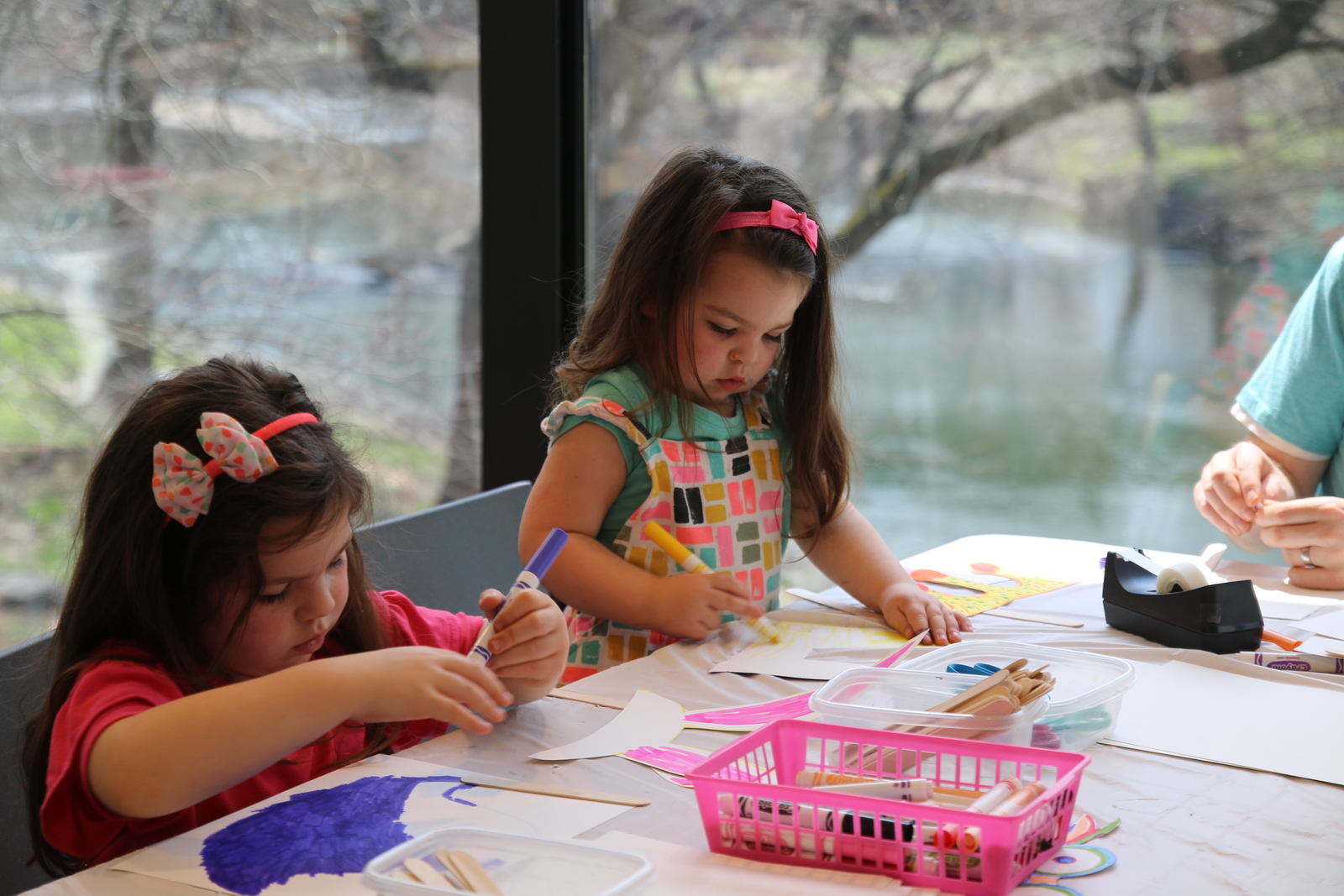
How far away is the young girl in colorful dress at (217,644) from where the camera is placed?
768 mm

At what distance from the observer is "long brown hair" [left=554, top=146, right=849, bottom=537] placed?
4.45 feet

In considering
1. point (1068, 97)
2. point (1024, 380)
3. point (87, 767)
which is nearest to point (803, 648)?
point (87, 767)

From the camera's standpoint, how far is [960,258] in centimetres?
244

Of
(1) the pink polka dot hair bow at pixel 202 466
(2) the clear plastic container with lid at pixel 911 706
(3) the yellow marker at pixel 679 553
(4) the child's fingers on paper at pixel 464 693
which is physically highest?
(1) the pink polka dot hair bow at pixel 202 466

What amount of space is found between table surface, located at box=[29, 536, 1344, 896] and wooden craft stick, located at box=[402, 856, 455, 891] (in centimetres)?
13

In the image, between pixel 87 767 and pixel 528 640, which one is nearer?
pixel 87 767

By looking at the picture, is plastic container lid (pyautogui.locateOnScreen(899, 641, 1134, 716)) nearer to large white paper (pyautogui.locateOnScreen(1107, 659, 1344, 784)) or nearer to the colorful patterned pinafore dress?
large white paper (pyautogui.locateOnScreen(1107, 659, 1344, 784))

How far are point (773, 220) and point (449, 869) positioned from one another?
37.0 inches

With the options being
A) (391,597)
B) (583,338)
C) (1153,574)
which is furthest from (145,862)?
(1153,574)

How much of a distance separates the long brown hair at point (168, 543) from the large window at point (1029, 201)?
150 centimetres

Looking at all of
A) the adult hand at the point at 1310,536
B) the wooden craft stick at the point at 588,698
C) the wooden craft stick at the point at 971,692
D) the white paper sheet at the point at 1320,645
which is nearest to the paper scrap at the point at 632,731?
the wooden craft stick at the point at 588,698

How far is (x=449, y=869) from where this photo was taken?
599mm

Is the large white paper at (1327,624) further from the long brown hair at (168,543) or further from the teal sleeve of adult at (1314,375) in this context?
the long brown hair at (168,543)

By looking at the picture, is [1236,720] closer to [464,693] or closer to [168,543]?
[464,693]
